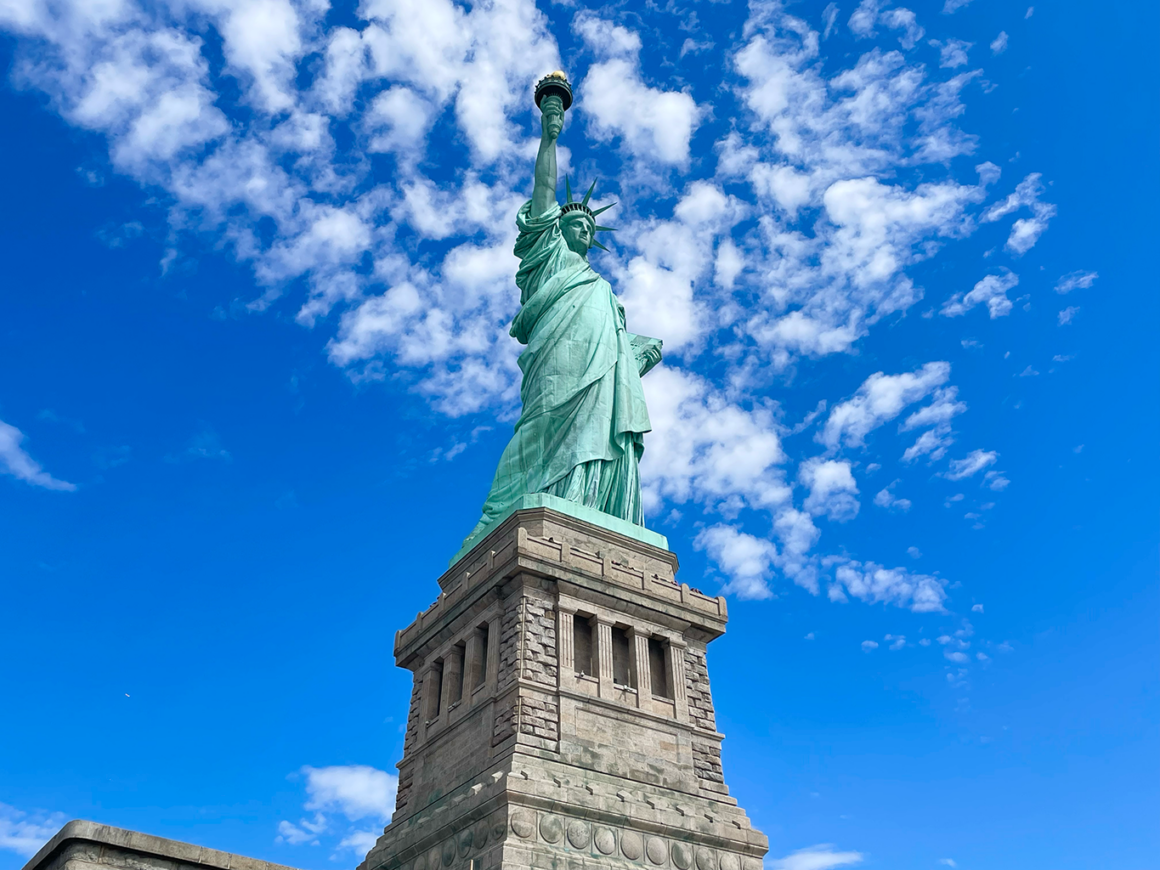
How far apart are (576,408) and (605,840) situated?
12.8 meters

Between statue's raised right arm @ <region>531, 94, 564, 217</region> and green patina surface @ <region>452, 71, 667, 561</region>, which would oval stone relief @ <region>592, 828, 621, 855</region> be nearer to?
green patina surface @ <region>452, 71, 667, 561</region>

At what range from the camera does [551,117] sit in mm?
37281

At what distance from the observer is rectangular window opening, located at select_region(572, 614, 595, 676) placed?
79.7 feet

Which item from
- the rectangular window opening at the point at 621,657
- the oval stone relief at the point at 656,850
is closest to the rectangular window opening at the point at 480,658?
the rectangular window opening at the point at 621,657

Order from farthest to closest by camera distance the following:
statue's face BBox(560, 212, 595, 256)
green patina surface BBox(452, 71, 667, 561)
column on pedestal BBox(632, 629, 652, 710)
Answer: statue's face BBox(560, 212, 595, 256)
green patina surface BBox(452, 71, 667, 561)
column on pedestal BBox(632, 629, 652, 710)

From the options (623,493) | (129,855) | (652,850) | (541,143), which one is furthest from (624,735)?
(541,143)

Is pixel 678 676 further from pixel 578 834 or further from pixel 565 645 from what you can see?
pixel 578 834

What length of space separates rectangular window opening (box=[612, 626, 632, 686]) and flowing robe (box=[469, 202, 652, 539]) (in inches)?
164

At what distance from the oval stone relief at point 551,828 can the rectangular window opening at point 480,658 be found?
4.48 m

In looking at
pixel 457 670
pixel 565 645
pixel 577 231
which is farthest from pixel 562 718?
pixel 577 231

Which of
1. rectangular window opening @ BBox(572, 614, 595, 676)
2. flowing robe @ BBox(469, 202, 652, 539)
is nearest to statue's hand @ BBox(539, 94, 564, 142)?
flowing robe @ BBox(469, 202, 652, 539)

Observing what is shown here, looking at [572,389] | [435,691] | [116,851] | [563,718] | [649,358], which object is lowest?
[116,851]

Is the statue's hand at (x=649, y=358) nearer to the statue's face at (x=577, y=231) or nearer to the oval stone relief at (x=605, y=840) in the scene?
the statue's face at (x=577, y=231)

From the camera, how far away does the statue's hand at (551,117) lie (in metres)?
37.0
